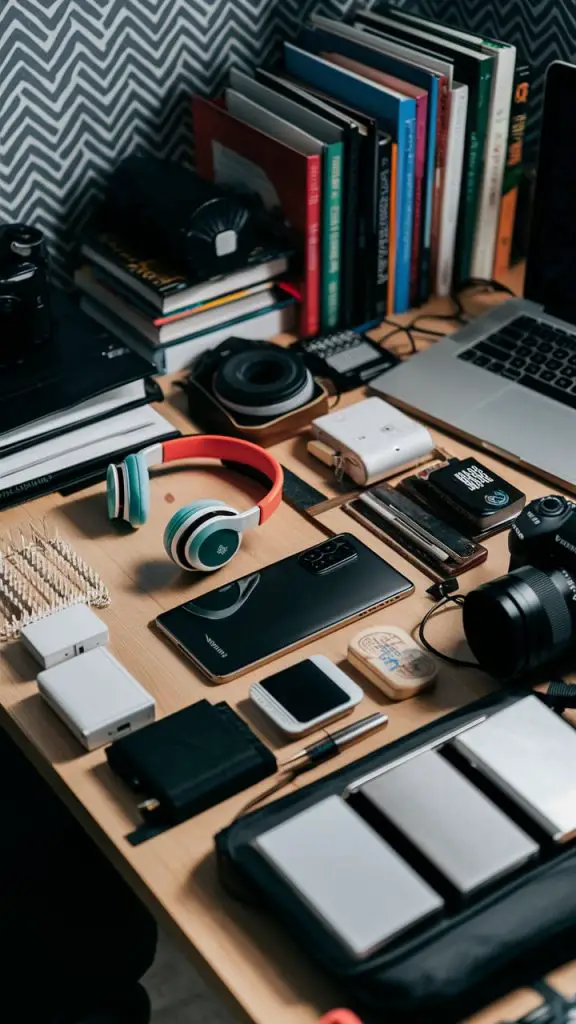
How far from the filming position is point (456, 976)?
82cm

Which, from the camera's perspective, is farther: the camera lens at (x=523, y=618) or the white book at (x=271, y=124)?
the white book at (x=271, y=124)

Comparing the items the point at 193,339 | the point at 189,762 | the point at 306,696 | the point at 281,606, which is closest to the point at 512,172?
the point at 193,339

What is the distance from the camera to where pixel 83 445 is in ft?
4.42

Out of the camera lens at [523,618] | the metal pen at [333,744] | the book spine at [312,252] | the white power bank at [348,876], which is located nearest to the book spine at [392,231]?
the book spine at [312,252]

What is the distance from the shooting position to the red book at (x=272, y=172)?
148 centimetres

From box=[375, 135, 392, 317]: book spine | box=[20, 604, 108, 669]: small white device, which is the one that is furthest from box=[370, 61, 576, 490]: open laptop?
box=[20, 604, 108, 669]: small white device

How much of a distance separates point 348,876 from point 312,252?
2.94ft

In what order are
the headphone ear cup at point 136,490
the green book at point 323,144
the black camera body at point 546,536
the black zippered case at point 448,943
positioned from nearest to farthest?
the black zippered case at point 448,943
the black camera body at point 546,536
the headphone ear cup at point 136,490
the green book at point 323,144

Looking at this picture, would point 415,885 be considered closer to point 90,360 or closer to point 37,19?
point 90,360

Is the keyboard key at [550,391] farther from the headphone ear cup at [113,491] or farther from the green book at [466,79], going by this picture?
the headphone ear cup at [113,491]

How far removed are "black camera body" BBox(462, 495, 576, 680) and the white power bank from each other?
226mm

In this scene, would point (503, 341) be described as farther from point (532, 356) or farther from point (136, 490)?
point (136, 490)

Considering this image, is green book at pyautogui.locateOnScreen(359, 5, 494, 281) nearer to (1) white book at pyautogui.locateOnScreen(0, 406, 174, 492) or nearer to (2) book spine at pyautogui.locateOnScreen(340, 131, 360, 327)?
(2) book spine at pyautogui.locateOnScreen(340, 131, 360, 327)

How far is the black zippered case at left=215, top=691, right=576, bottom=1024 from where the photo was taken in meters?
0.82
